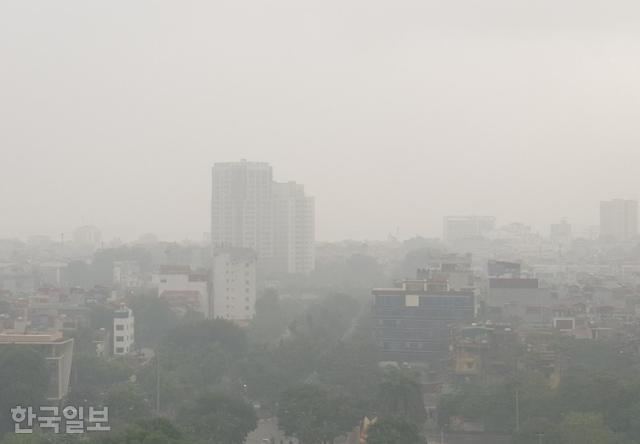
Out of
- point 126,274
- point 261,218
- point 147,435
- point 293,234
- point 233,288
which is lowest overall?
point 147,435

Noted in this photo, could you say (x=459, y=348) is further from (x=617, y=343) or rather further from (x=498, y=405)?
(x=498, y=405)

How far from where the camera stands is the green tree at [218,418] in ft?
33.8

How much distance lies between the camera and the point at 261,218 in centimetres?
4059

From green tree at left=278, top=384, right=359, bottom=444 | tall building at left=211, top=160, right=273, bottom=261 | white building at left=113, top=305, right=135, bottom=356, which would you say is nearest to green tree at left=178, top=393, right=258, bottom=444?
green tree at left=278, top=384, right=359, bottom=444

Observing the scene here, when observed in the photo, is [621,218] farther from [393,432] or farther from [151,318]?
[393,432]

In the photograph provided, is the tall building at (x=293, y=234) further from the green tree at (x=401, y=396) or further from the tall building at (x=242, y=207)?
the green tree at (x=401, y=396)

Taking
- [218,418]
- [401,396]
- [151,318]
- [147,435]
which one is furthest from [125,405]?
[151,318]

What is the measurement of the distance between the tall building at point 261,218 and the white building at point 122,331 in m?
22.3

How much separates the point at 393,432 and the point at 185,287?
13391 mm

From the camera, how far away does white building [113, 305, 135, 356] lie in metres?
17.2

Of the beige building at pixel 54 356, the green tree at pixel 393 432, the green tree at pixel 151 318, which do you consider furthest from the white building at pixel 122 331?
the green tree at pixel 393 432

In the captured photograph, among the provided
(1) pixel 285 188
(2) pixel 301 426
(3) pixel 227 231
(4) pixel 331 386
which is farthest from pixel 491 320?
(1) pixel 285 188

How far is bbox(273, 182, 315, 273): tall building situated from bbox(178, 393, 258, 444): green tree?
2955 centimetres

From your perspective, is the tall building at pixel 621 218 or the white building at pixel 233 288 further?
the tall building at pixel 621 218
